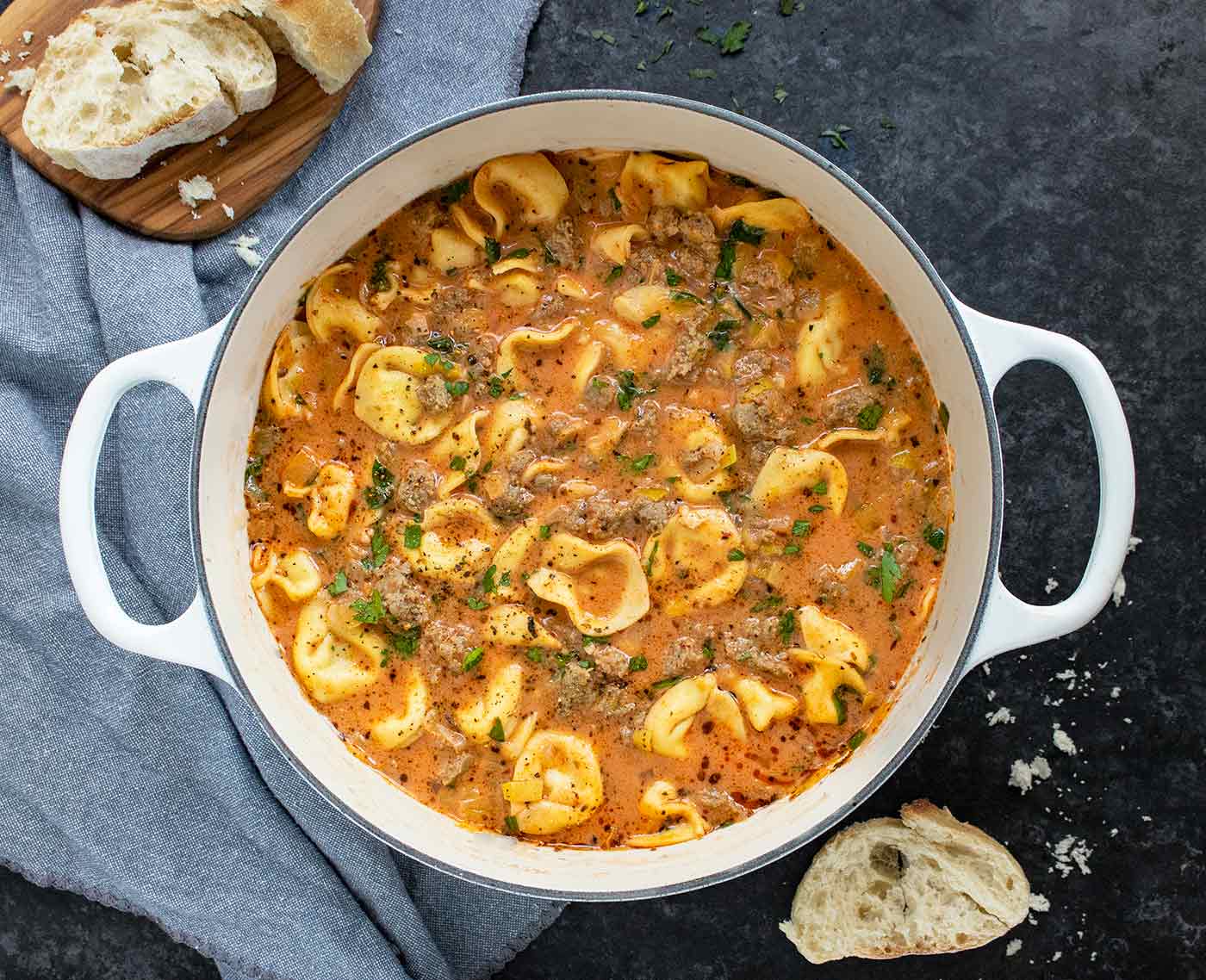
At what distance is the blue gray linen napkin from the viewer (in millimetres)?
3871

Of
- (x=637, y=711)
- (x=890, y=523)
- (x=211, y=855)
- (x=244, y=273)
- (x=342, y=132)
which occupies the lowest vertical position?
(x=211, y=855)

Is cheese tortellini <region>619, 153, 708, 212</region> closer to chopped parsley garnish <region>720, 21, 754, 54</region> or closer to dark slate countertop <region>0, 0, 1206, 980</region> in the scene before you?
dark slate countertop <region>0, 0, 1206, 980</region>

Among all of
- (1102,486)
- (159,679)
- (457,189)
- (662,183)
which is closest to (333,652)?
(159,679)

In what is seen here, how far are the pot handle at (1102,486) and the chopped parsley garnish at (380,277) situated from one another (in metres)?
1.79

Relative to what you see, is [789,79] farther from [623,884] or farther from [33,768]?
[33,768]

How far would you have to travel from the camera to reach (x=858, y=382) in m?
3.62

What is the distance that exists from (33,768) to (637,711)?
6.86 ft

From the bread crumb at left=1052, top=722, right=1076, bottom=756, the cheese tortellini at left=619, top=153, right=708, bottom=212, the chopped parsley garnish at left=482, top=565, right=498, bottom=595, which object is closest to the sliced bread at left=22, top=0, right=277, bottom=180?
the cheese tortellini at left=619, top=153, right=708, bottom=212

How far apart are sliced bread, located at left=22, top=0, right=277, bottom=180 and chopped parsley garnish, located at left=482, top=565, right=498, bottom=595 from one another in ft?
5.70

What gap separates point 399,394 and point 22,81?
1715mm

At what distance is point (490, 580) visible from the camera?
3621 mm

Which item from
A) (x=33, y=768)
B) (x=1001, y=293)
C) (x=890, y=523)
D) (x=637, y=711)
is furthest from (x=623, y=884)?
(x=1001, y=293)

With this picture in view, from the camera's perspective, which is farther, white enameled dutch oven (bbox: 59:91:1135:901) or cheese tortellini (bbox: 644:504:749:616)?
cheese tortellini (bbox: 644:504:749:616)

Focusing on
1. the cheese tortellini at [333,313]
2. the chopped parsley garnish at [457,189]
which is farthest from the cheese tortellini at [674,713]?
the chopped parsley garnish at [457,189]
